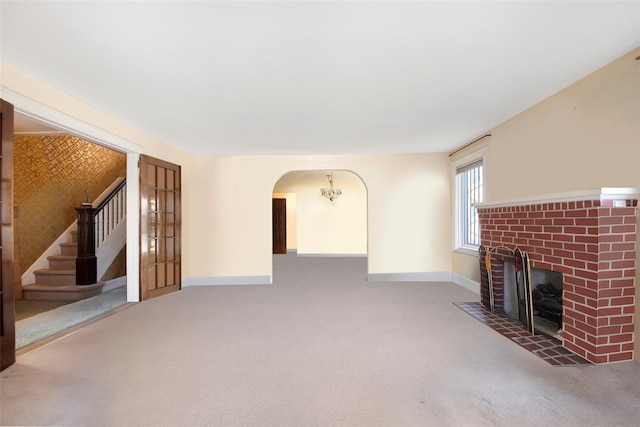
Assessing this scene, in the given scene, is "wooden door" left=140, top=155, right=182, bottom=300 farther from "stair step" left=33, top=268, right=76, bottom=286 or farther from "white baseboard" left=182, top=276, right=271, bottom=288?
"stair step" left=33, top=268, right=76, bottom=286

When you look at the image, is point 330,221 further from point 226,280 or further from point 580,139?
point 580,139

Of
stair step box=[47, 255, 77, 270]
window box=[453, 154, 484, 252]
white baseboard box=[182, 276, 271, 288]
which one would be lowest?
white baseboard box=[182, 276, 271, 288]

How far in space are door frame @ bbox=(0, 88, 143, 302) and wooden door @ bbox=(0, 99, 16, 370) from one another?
181 millimetres

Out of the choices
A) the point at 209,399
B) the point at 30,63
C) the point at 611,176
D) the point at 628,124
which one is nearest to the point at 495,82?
the point at 628,124

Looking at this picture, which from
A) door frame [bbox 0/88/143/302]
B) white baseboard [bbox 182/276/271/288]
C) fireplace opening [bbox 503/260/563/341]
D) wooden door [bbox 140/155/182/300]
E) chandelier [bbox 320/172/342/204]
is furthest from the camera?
chandelier [bbox 320/172/342/204]

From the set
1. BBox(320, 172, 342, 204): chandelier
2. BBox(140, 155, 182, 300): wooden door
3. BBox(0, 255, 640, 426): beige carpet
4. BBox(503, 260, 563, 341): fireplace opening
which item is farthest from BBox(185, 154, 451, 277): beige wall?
BBox(320, 172, 342, 204): chandelier

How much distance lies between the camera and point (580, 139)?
2.54m

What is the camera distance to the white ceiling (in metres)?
1.64

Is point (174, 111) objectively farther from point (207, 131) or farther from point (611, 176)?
point (611, 176)

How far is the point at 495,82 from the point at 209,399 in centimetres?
326

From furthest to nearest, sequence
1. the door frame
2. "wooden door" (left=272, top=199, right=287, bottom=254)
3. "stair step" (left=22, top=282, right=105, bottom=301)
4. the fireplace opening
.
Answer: "wooden door" (left=272, top=199, right=287, bottom=254) < "stair step" (left=22, top=282, right=105, bottom=301) < the fireplace opening < the door frame

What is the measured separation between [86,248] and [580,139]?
6235 mm

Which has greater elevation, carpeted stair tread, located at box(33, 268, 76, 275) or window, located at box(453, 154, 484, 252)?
window, located at box(453, 154, 484, 252)

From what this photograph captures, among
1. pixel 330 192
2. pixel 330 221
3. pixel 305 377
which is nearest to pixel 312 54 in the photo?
pixel 305 377
